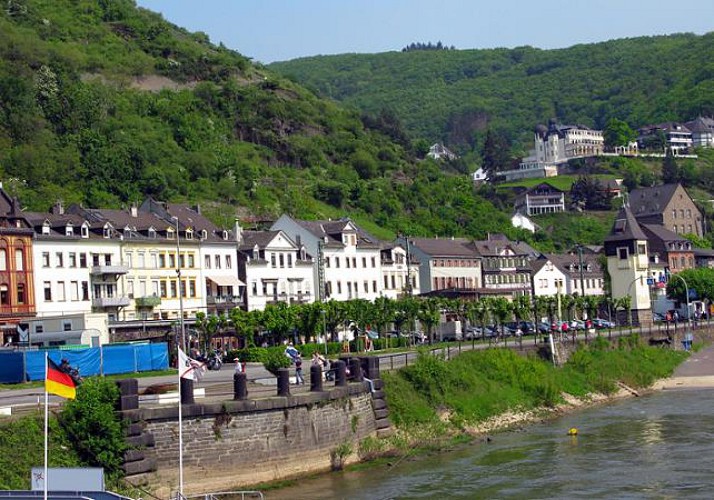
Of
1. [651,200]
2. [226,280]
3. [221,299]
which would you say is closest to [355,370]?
[221,299]

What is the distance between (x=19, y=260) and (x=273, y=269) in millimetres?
25318

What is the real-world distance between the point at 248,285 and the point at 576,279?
5330cm

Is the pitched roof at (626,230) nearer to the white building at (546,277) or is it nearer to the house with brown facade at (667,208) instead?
the white building at (546,277)

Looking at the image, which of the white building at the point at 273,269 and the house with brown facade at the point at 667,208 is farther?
the house with brown facade at the point at 667,208

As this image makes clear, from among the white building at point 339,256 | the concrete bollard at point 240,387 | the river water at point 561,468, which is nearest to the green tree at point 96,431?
the river water at point 561,468

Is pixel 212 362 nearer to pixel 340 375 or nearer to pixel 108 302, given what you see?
pixel 108 302

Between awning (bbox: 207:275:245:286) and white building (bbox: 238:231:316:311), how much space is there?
2014mm

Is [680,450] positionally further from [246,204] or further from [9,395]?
[246,204]

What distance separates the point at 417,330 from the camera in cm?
10444

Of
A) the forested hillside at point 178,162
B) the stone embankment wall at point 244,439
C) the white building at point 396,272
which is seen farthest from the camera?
the forested hillside at point 178,162

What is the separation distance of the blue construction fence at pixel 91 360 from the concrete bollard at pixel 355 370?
43.3ft

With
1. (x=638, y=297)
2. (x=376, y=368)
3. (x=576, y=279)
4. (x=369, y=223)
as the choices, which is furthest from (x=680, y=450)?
(x=369, y=223)

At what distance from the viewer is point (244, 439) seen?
4319 centimetres

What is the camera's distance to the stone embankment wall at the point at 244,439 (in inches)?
1565
